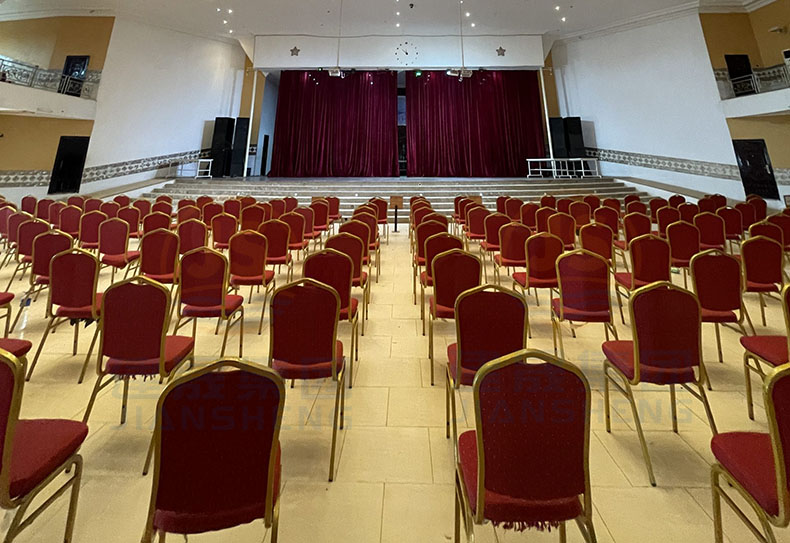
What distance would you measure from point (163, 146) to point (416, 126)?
33.4 ft

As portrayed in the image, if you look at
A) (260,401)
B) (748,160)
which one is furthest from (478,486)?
(748,160)

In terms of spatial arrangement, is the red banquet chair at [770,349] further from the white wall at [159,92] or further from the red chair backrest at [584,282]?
the white wall at [159,92]

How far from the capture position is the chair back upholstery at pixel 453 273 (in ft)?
9.30

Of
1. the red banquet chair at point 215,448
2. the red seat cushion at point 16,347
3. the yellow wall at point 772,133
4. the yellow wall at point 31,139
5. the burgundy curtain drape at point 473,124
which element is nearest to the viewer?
the red banquet chair at point 215,448

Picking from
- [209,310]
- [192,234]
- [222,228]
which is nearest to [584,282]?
[209,310]

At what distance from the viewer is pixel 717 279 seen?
278 centimetres

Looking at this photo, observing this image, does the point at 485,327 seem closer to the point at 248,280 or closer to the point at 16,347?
the point at 248,280

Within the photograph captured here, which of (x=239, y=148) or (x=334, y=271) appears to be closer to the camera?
(x=334, y=271)

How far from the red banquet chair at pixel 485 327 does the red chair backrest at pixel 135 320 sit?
162 cm

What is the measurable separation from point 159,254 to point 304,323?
8.43 ft

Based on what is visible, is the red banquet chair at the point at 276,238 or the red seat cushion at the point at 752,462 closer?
the red seat cushion at the point at 752,462

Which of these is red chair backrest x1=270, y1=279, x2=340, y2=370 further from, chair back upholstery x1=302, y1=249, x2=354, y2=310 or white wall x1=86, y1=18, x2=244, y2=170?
white wall x1=86, y1=18, x2=244, y2=170

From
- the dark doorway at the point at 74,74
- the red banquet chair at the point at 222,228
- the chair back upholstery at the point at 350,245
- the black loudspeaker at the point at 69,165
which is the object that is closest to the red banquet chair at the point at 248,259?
the chair back upholstery at the point at 350,245

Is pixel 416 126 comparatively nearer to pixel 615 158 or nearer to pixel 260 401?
pixel 615 158
